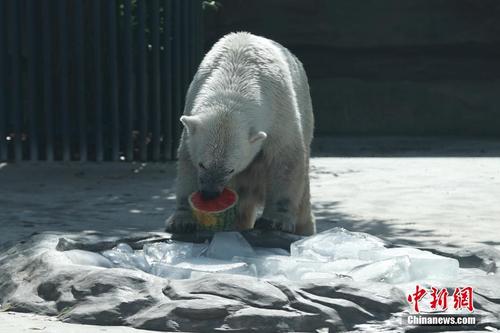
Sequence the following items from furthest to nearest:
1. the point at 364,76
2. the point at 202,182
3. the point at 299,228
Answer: the point at 364,76, the point at 299,228, the point at 202,182

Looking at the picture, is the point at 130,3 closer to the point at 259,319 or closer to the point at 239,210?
the point at 239,210

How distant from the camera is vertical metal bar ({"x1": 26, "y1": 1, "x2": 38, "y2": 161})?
10.1m

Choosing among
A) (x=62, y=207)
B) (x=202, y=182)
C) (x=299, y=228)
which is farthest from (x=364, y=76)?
(x=202, y=182)

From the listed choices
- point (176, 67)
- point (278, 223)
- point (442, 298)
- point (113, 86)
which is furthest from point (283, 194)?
point (176, 67)

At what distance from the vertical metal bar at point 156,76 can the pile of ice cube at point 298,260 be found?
4.99 metres

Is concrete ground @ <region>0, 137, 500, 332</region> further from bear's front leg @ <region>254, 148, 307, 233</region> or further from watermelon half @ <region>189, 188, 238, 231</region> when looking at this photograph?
watermelon half @ <region>189, 188, 238, 231</region>

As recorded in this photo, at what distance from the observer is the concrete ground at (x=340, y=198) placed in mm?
7082

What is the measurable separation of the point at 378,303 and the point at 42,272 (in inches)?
61.4

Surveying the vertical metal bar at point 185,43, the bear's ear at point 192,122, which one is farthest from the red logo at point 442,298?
the vertical metal bar at point 185,43

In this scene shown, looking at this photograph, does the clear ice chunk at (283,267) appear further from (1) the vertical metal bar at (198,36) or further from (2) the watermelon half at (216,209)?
(1) the vertical metal bar at (198,36)

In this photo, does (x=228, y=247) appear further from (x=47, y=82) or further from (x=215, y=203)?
(x=47, y=82)

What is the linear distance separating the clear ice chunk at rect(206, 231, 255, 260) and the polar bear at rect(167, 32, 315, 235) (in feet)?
0.85

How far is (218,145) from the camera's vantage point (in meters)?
5.43

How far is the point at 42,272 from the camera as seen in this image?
4637mm
